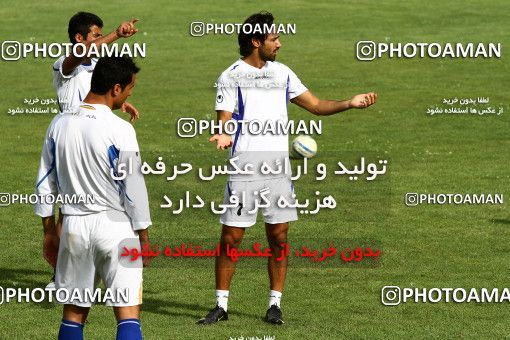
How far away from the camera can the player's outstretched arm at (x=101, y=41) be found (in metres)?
12.7

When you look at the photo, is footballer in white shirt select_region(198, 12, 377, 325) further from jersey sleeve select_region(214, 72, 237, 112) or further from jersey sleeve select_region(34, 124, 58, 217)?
jersey sleeve select_region(34, 124, 58, 217)

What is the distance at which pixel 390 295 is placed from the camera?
50.5 ft

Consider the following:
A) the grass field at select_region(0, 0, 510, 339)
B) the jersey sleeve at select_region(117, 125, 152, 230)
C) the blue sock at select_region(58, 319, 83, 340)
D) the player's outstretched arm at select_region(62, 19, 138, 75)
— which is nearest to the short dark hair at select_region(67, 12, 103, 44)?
the player's outstretched arm at select_region(62, 19, 138, 75)

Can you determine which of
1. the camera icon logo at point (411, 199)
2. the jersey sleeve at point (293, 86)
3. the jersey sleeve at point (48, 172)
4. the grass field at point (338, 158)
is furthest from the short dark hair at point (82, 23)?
the camera icon logo at point (411, 199)

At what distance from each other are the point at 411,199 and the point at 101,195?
1264cm

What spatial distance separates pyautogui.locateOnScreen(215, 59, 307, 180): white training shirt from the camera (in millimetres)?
13609

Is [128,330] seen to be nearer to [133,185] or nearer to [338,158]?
[133,185]

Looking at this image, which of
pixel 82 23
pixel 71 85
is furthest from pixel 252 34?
pixel 71 85

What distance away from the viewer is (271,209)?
1378cm

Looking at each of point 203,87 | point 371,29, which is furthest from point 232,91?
point 371,29

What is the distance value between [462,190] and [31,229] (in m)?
8.56

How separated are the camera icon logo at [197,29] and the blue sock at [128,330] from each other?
33.3 metres

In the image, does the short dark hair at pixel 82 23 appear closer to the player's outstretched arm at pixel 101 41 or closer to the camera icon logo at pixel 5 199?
the player's outstretched arm at pixel 101 41

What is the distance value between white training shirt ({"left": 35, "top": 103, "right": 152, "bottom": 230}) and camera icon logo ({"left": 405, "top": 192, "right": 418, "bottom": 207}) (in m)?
12.1
